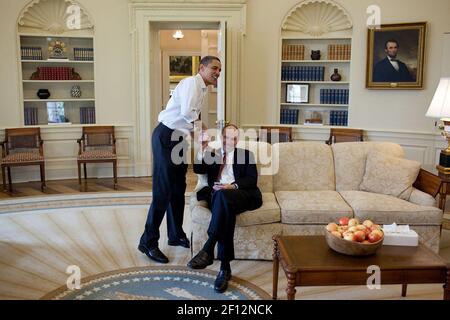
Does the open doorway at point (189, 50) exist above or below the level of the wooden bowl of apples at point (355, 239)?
above

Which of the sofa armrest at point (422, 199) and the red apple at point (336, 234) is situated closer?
the red apple at point (336, 234)

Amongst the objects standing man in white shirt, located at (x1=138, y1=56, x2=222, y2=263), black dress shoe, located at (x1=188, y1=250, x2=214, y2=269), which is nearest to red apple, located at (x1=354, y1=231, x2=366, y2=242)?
black dress shoe, located at (x1=188, y1=250, x2=214, y2=269)

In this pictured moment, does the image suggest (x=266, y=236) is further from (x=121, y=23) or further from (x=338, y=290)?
(x=121, y=23)

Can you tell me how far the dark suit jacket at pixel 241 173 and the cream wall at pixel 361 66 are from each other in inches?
124

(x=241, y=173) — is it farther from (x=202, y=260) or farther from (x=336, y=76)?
(x=336, y=76)

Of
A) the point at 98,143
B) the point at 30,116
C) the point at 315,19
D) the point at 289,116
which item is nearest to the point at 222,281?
the point at 98,143

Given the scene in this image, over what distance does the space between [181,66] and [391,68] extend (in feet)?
16.4

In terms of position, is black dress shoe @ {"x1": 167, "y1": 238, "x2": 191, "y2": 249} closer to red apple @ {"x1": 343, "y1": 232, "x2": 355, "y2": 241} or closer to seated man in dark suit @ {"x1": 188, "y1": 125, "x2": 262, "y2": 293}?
seated man in dark suit @ {"x1": 188, "y1": 125, "x2": 262, "y2": 293}

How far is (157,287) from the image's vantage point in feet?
10.8

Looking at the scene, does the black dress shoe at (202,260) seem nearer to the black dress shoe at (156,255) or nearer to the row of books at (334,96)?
the black dress shoe at (156,255)

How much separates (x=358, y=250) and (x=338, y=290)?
0.65 m

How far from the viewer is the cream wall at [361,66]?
20.6 feet

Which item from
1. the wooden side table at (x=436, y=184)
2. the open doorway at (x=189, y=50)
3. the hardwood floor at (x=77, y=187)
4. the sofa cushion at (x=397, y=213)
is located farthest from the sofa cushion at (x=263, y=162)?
the open doorway at (x=189, y=50)
